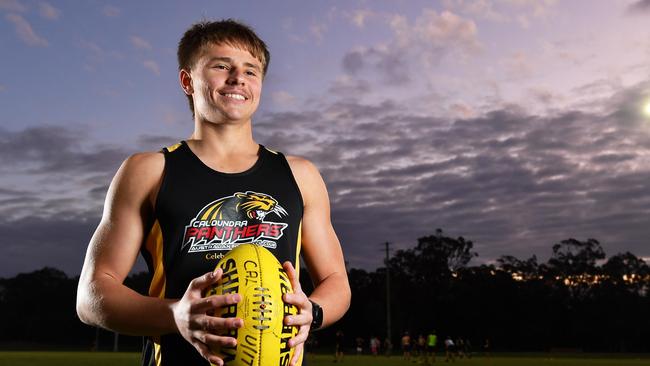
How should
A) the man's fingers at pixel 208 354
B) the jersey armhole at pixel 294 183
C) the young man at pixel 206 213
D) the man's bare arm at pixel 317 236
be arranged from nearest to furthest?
the man's fingers at pixel 208 354 < the young man at pixel 206 213 < the jersey armhole at pixel 294 183 < the man's bare arm at pixel 317 236

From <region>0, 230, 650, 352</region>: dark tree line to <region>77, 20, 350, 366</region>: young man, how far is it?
83.1 metres

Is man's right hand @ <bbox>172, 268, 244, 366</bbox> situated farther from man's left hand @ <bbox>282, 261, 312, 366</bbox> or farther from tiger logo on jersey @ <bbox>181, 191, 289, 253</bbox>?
tiger logo on jersey @ <bbox>181, 191, 289, 253</bbox>

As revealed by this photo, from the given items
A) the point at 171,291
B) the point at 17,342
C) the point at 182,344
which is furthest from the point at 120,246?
the point at 17,342

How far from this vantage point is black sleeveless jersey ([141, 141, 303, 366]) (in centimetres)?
373

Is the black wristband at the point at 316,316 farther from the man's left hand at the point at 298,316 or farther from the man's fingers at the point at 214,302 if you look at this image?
the man's fingers at the point at 214,302

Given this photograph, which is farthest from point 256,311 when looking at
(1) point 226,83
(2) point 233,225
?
(1) point 226,83

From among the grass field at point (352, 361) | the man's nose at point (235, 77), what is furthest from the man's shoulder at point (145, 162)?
the grass field at point (352, 361)

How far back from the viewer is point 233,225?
3768 mm

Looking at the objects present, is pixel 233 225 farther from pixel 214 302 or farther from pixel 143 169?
pixel 214 302

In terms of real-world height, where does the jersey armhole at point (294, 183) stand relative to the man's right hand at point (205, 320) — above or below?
above

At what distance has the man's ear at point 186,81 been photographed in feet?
14.0

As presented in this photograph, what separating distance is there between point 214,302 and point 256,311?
0.67 feet

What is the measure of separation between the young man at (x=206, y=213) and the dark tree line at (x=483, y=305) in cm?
8308

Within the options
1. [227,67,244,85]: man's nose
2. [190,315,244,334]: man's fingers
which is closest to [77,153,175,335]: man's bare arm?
[190,315,244,334]: man's fingers
